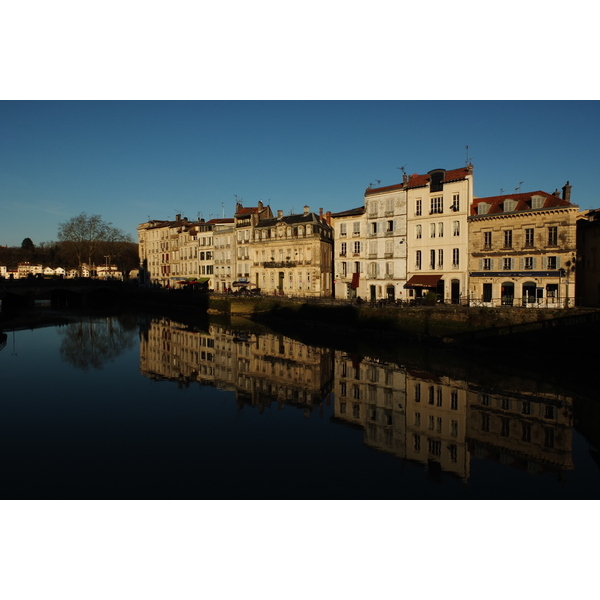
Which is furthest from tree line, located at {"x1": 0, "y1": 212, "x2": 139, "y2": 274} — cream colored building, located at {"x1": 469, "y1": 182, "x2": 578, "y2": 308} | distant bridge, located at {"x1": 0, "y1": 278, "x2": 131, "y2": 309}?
cream colored building, located at {"x1": 469, "y1": 182, "x2": 578, "y2": 308}

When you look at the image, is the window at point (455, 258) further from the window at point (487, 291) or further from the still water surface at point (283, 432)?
the still water surface at point (283, 432)

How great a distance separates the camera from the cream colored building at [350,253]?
40219mm

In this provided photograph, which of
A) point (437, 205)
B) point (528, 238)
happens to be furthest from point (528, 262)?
point (437, 205)

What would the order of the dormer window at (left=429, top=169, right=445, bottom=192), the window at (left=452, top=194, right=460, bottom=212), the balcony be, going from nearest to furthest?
the window at (left=452, top=194, right=460, bottom=212) → the dormer window at (left=429, top=169, right=445, bottom=192) → the balcony

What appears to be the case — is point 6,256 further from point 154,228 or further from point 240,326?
point 240,326

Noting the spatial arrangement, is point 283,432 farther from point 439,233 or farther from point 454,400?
point 439,233

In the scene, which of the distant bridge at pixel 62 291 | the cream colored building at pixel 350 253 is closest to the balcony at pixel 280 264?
the cream colored building at pixel 350 253

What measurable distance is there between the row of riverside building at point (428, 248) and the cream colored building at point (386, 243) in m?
0.10

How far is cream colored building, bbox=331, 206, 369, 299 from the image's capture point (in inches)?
1583

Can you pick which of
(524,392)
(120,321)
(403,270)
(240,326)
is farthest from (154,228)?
(524,392)

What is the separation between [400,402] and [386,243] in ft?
79.8

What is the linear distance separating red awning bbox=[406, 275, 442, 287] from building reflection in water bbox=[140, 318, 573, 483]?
13.1 m

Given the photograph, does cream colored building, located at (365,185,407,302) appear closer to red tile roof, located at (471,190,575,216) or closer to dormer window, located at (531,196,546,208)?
red tile roof, located at (471,190,575,216)

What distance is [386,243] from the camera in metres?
38.5
